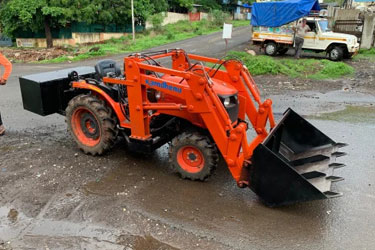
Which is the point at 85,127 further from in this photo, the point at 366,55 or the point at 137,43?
the point at 137,43

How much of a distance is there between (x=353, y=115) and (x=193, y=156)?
209 inches

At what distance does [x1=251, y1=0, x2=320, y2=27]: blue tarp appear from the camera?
17.0 metres

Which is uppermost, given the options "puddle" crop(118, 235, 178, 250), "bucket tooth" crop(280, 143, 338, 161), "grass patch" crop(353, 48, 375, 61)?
"grass patch" crop(353, 48, 375, 61)

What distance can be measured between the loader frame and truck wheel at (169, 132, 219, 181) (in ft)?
0.61

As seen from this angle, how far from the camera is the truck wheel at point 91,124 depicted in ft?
16.7

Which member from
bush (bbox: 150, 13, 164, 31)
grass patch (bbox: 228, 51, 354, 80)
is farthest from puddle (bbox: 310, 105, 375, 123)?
bush (bbox: 150, 13, 164, 31)

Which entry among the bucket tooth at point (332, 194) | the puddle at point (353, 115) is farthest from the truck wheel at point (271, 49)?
the bucket tooth at point (332, 194)

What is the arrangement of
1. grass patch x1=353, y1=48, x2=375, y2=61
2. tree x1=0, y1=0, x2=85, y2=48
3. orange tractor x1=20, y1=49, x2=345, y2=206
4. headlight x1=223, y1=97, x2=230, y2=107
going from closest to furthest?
orange tractor x1=20, y1=49, x2=345, y2=206 → headlight x1=223, y1=97, x2=230, y2=107 → grass patch x1=353, y1=48, x2=375, y2=61 → tree x1=0, y1=0, x2=85, y2=48

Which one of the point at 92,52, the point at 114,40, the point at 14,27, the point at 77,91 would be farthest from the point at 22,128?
the point at 114,40

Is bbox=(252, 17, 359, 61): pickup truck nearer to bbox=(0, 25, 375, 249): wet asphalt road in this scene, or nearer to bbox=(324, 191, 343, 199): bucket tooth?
bbox=(0, 25, 375, 249): wet asphalt road

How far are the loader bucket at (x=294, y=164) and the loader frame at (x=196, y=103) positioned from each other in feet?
0.70

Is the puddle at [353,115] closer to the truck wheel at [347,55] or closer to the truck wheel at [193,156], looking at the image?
the truck wheel at [193,156]

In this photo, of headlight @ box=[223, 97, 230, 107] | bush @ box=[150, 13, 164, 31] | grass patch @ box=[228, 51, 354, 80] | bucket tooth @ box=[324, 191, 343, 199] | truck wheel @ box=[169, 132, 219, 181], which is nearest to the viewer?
bucket tooth @ box=[324, 191, 343, 199]

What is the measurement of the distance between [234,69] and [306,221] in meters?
2.36
